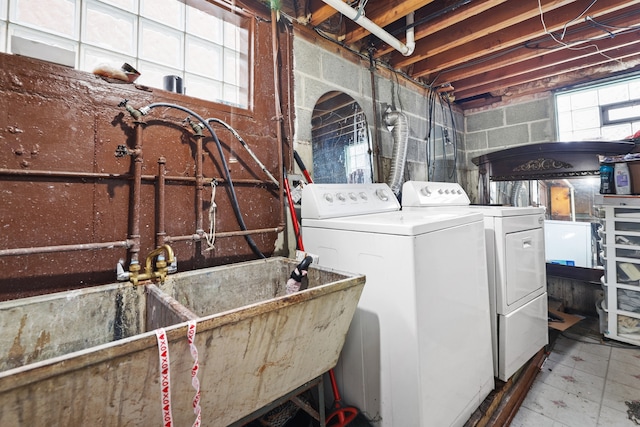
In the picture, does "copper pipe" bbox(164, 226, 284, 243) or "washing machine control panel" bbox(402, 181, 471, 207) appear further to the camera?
"washing machine control panel" bbox(402, 181, 471, 207)

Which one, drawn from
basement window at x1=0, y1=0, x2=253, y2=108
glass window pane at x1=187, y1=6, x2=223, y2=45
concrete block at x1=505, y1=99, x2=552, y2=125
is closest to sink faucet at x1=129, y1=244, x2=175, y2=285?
basement window at x1=0, y1=0, x2=253, y2=108

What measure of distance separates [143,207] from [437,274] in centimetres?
131

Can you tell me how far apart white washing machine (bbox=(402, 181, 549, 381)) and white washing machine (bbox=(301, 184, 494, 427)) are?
6.3 inches

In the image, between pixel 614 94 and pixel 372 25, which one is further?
pixel 614 94

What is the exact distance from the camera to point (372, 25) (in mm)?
1921

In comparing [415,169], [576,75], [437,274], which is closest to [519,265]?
[437,274]

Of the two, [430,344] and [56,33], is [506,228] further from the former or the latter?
[56,33]

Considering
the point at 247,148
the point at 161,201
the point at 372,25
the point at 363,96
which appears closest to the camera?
the point at 161,201

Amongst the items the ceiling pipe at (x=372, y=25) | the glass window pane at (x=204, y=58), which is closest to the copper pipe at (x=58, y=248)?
the glass window pane at (x=204, y=58)

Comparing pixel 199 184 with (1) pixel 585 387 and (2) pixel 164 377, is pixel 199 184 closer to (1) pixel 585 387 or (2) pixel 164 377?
(2) pixel 164 377

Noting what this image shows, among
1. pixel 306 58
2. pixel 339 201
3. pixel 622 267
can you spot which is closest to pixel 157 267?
pixel 339 201

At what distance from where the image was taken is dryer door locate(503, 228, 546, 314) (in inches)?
65.8

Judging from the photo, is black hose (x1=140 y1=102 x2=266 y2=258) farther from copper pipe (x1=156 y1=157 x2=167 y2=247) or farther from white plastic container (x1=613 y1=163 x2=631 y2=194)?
white plastic container (x1=613 y1=163 x2=631 y2=194)

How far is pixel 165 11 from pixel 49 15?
0.48 meters
